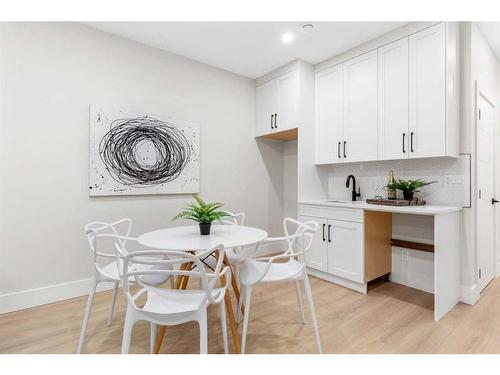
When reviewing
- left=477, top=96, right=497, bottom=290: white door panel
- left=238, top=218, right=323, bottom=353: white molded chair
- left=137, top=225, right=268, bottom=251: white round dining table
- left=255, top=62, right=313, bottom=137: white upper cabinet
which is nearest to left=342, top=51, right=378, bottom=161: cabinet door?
left=255, top=62, right=313, bottom=137: white upper cabinet

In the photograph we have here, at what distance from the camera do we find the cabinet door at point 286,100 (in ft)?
11.5

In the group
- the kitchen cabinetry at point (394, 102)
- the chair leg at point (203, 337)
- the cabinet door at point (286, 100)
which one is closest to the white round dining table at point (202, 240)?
the chair leg at point (203, 337)

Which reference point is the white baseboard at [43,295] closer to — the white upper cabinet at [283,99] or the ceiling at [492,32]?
the white upper cabinet at [283,99]

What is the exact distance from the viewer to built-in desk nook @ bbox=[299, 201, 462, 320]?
250 cm

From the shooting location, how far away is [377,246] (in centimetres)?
291

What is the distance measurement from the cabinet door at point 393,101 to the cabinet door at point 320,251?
96 centimetres

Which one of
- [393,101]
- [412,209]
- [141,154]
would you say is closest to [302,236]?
[412,209]

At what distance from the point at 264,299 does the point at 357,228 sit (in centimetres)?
113

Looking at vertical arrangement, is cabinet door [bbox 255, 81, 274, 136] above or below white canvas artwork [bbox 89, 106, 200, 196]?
above

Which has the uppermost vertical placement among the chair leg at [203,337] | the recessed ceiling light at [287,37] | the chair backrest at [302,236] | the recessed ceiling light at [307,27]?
the recessed ceiling light at [287,37]

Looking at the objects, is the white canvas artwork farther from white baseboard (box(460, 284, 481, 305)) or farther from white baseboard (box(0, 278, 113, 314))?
white baseboard (box(460, 284, 481, 305))

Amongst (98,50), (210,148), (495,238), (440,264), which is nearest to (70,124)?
(98,50)

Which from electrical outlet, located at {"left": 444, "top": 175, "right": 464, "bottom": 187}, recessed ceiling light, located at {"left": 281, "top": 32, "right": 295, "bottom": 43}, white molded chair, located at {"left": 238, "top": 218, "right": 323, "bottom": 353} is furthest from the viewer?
recessed ceiling light, located at {"left": 281, "top": 32, "right": 295, "bottom": 43}

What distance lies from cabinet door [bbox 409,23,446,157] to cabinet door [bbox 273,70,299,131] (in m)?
1.26
